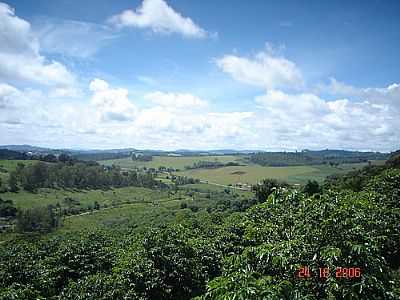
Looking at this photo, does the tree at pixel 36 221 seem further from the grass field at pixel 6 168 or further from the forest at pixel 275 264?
the forest at pixel 275 264

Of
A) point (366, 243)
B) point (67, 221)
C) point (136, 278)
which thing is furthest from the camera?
point (67, 221)

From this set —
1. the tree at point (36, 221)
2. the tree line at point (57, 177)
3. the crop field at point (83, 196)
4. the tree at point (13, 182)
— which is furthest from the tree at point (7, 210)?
the tree line at point (57, 177)

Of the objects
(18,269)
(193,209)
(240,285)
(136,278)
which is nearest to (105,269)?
(18,269)

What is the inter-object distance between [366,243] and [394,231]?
18223 mm

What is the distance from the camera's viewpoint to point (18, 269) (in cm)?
2378

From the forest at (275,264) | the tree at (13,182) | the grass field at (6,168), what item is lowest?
the tree at (13,182)

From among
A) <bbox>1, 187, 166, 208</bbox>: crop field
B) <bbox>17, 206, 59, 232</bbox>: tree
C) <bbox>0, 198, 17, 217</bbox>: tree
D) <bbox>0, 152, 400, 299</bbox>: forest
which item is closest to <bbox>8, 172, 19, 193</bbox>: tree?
<bbox>1, 187, 166, 208</bbox>: crop field

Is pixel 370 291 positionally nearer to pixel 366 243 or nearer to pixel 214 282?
pixel 366 243
